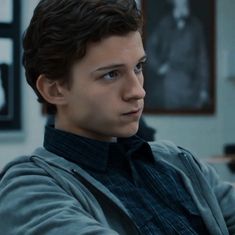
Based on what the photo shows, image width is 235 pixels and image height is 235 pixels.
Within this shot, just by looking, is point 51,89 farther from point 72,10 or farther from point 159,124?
point 159,124

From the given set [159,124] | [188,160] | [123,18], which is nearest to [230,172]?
[159,124]

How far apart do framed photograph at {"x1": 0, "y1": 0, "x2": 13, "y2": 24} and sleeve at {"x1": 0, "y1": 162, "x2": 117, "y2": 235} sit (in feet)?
7.95

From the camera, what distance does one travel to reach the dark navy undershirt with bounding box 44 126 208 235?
3.08ft

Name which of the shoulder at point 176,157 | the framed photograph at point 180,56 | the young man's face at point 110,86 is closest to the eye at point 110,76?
the young man's face at point 110,86

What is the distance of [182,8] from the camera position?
3.75 meters

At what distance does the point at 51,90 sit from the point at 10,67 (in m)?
2.28

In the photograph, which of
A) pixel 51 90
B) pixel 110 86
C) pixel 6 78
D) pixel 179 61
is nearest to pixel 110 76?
pixel 110 86

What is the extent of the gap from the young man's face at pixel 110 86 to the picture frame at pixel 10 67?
7.56 ft

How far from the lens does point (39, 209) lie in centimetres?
81

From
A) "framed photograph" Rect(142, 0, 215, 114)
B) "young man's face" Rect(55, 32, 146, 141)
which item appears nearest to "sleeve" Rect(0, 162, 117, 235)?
"young man's face" Rect(55, 32, 146, 141)

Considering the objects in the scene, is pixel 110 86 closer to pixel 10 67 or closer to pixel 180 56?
pixel 10 67

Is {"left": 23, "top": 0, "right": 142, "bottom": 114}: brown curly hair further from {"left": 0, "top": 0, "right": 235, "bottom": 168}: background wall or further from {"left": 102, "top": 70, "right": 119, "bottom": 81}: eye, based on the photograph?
{"left": 0, "top": 0, "right": 235, "bottom": 168}: background wall

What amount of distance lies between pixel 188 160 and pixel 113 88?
0.83 feet

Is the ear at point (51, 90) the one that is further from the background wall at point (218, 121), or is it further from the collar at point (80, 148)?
the background wall at point (218, 121)
